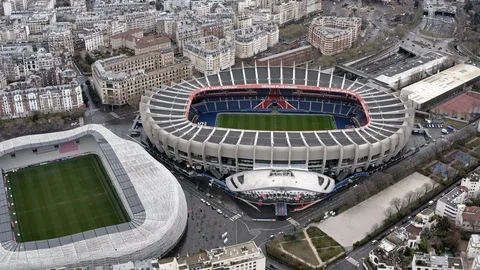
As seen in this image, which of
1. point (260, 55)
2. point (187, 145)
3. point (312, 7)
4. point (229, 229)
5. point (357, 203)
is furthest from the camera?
point (312, 7)

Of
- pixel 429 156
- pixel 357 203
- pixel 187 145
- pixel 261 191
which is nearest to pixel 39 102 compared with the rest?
pixel 187 145

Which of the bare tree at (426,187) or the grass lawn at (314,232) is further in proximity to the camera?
the bare tree at (426,187)

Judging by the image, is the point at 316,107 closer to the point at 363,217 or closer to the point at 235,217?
the point at 363,217

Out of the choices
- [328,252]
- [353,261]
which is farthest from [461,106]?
[328,252]

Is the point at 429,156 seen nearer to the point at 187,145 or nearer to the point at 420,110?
the point at 420,110

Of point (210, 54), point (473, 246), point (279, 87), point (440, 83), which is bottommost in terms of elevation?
point (473, 246)

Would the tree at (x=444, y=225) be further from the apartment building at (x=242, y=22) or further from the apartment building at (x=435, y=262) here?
the apartment building at (x=242, y=22)

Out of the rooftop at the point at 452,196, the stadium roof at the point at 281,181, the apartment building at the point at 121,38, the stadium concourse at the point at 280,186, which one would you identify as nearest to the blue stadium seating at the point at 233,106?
the stadium roof at the point at 281,181
